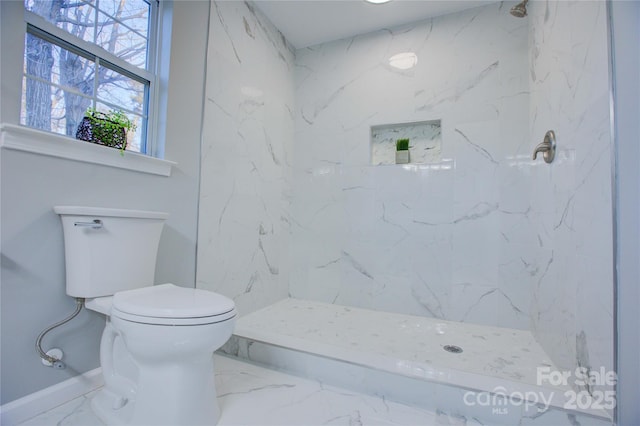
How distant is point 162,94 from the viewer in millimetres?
Answer: 1637

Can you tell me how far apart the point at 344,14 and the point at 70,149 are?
78.1 inches

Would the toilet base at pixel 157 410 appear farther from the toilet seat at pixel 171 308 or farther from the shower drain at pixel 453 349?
the shower drain at pixel 453 349

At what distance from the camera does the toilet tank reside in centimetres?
116

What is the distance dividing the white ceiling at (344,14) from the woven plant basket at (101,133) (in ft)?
4.85

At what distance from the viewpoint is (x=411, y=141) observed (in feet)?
7.86

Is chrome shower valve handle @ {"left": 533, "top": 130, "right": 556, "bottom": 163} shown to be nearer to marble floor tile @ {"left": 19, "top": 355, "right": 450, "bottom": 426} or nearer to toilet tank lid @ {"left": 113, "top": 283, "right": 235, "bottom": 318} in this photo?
marble floor tile @ {"left": 19, "top": 355, "right": 450, "bottom": 426}

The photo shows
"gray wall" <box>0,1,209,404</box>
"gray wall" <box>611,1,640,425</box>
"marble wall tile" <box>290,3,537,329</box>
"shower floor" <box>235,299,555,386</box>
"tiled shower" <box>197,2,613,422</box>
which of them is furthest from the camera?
"marble wall tile" <box>290,3,537,329</box>

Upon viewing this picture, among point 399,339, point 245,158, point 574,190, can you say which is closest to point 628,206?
point 574,190

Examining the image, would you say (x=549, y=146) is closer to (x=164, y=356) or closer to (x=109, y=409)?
(x=164, y=356)

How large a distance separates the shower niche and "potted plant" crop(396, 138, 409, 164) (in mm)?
59

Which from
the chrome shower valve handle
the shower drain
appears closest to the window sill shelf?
the shower drain

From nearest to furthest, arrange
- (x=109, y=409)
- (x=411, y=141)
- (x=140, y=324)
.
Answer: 1. (x=140, y=324)
2. (x=109, y=409)
3. (x=411, y=141)

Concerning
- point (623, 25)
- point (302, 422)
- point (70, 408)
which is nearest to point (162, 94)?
point (70, 408)

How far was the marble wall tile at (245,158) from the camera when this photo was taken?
1.88 m
